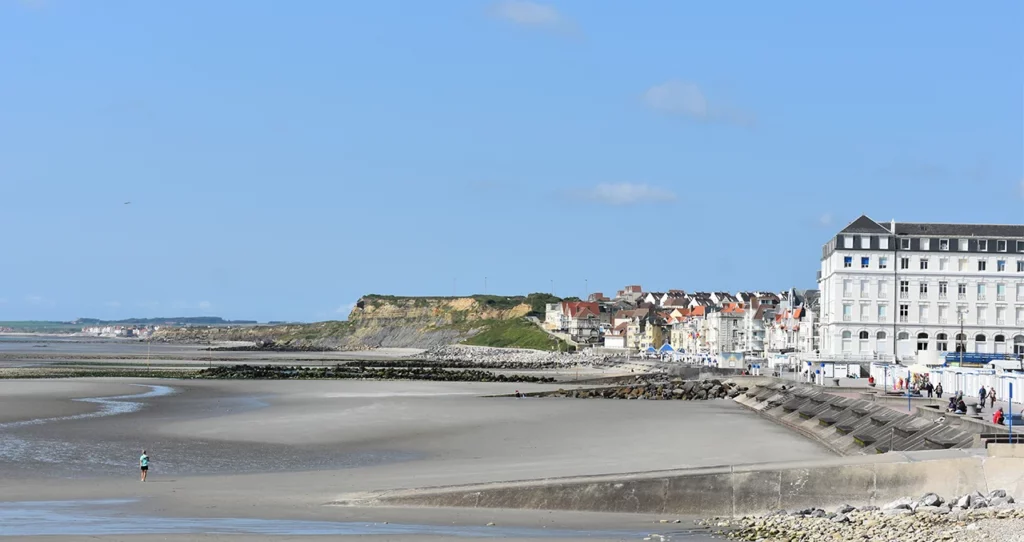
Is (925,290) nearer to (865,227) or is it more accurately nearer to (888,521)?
(865,227)

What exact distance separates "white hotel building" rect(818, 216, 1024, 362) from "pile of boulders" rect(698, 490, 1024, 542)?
68656 mm

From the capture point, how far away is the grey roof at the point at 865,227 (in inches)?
3462

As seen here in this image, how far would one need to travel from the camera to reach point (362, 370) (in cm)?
10194

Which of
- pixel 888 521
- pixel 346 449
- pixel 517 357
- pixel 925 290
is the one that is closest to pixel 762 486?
pixel 888 521

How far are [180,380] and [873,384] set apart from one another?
149 feet

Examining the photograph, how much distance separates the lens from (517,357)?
501 ft

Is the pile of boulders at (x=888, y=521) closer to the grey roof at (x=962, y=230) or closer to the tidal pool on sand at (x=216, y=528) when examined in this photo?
the tidal pool on sand at (x=216, y=528)

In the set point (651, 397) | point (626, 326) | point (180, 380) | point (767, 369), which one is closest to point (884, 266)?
point (767, 369)

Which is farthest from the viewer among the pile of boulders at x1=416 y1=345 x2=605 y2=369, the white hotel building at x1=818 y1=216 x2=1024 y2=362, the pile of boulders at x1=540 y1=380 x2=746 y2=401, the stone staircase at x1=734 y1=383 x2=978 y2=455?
the pile of boulders at x1=416 y1=345 x2=605 y2=369

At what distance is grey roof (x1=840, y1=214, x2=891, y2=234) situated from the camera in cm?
8794

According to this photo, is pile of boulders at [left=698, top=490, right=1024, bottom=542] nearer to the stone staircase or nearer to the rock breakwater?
the stone staircase

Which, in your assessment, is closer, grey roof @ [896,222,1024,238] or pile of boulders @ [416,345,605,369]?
grey roof @ [896,222,1024,238]

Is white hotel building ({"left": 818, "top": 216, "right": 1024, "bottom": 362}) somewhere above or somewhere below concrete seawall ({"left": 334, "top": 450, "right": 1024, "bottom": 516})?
above

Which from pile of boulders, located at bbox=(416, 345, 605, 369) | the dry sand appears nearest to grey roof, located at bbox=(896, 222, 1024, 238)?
the dry sand
